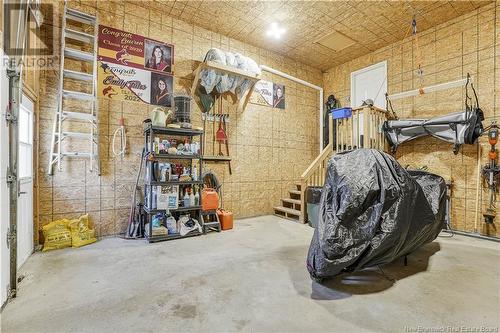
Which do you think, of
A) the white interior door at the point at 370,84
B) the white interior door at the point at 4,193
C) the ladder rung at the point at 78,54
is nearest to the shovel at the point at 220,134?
the ladder rung at the point at 78,54

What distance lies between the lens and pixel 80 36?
366 centimetres

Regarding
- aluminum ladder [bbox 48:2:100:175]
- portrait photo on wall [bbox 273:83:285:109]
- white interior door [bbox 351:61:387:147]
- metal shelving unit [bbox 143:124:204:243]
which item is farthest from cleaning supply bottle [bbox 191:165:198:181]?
white interior door [bbox 351:61:387:147]

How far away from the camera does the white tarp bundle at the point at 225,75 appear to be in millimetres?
4488

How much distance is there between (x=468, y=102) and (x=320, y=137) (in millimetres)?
3068

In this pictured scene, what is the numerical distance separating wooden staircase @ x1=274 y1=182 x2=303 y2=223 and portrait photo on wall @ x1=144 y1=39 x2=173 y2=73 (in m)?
3.63

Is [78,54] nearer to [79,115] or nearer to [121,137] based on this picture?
[79,115]

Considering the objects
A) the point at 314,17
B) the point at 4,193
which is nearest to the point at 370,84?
the point at 314,17

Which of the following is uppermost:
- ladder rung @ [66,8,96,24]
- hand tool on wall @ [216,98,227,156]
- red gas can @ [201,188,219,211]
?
ladder rung @ [66,8,96,24]

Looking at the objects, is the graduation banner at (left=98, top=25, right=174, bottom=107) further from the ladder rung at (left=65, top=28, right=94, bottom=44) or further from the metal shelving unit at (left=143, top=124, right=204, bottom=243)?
the metal shelving unit at (left=143, top=124, right=204, bottom=243)

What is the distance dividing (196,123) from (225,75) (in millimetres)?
1044

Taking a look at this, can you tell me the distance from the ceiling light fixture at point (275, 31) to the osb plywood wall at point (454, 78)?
2.48 meters

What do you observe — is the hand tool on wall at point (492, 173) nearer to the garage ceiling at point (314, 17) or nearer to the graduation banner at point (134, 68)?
the garage ceiling at point (314, 17)

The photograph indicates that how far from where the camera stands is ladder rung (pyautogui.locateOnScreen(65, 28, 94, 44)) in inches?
139

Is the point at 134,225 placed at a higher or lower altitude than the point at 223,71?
lower
